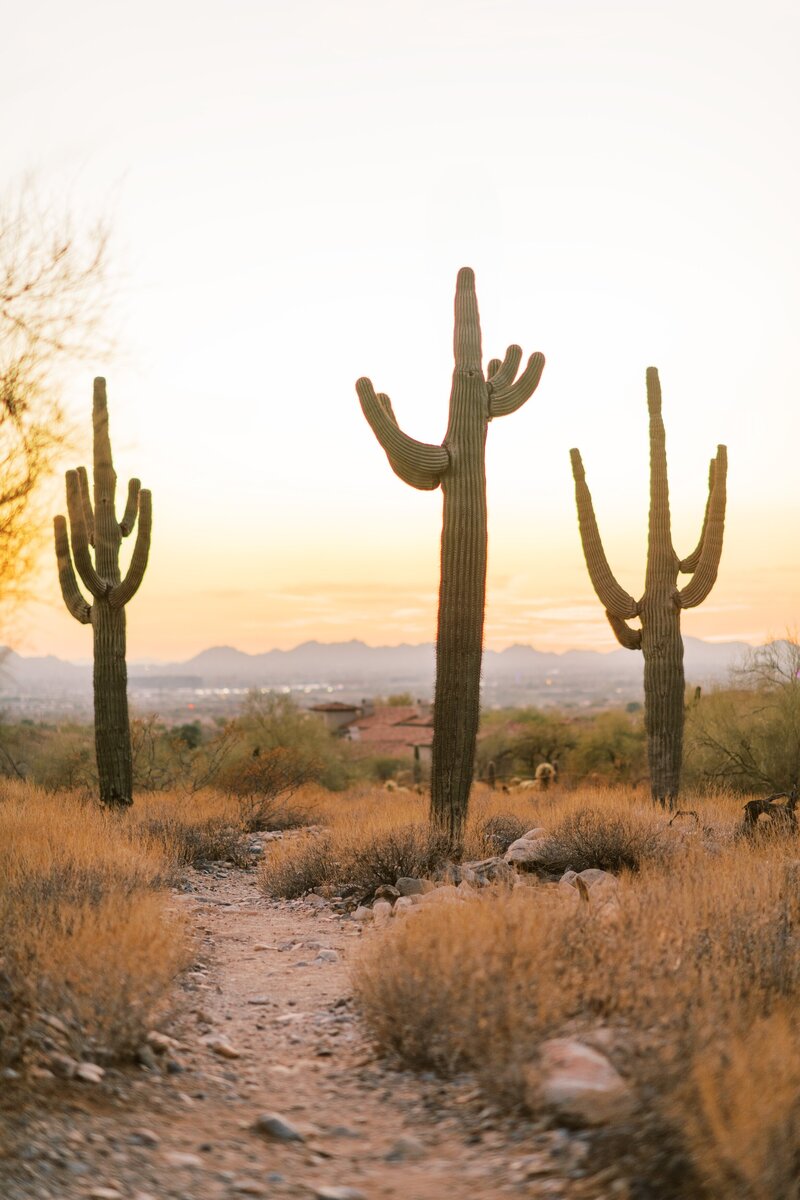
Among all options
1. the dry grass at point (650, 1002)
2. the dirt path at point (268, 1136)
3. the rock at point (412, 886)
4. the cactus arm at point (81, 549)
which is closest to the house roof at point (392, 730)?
the cactus arm at point (81, 549)

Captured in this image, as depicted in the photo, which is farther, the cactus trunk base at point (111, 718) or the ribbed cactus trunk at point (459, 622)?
the cactus trunk base at point (111, 718)

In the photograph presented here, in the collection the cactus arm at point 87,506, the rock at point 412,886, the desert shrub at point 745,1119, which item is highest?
the cactus arm at point 87,506

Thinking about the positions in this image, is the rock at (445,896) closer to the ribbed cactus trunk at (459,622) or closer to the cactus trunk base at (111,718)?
the ribbed cactus trunk at (459,622)

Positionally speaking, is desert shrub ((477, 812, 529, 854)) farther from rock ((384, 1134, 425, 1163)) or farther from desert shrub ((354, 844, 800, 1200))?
rock ((384, 1134, 425, 1163))

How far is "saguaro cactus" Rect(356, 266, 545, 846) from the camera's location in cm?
1177

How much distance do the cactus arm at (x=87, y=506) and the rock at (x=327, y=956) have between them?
9.01 m

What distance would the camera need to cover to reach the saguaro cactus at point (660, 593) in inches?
604

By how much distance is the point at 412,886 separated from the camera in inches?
372

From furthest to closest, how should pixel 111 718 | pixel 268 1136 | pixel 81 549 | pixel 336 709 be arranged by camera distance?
pixel 336 709 → pixel 81 549 → pixel 111 718 → pixel 268 1136

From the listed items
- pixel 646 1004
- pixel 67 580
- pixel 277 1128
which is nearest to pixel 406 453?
pixel 67 580

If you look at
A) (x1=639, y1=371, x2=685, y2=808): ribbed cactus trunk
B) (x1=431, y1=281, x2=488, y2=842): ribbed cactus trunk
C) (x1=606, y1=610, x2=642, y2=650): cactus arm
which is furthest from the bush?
(x1=606, y1=610, x2=642, y2=650): cactus arm

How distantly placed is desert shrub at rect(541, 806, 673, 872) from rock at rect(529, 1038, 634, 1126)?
208 inches

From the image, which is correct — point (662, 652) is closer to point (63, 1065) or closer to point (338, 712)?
point (63, 1065)

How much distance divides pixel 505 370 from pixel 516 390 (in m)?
0.38
